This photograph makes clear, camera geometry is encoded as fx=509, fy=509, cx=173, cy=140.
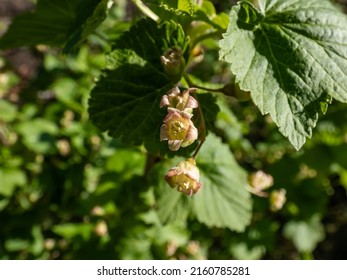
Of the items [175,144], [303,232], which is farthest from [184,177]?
[303,232]

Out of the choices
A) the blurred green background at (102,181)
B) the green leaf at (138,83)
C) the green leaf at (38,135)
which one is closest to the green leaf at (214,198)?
the blurred green background at (102,181)

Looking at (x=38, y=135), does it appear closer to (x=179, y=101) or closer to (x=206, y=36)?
(x=206, y=36)

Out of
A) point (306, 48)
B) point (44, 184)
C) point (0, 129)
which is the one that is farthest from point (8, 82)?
point (306, 48)

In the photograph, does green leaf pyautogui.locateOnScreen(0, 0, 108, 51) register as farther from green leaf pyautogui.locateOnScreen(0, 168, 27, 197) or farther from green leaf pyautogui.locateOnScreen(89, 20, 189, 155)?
green leaf pyautogui.locateOnScreen(0, 168, 27, 197)

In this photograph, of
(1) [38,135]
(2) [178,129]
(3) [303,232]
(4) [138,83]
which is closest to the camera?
(2) [178,129]

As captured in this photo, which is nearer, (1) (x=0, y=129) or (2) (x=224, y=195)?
(2) (x=224, y=195)

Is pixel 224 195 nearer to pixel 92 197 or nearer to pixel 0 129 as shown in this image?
pixel 92 197

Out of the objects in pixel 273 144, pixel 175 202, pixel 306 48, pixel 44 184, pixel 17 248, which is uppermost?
pixel 306 48

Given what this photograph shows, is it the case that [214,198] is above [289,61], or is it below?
below
